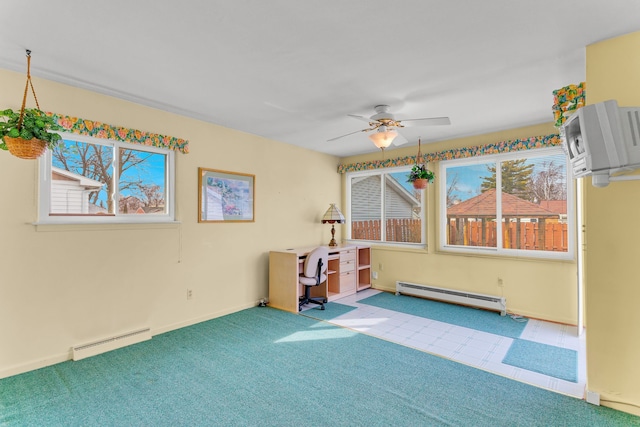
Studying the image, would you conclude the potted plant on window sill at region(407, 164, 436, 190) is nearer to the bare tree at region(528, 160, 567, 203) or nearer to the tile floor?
the bare tree at region(528, 160, 567, 203)

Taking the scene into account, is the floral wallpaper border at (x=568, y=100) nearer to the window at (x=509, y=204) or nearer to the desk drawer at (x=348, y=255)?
the window at (x=509, y=204)

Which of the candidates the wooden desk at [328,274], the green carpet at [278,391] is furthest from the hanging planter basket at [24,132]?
the wooden desk at [328,274]

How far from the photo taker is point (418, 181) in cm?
430

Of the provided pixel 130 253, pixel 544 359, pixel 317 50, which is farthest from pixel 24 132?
pixel 544 359

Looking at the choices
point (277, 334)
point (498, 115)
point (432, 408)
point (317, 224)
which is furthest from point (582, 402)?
point (317, 224)

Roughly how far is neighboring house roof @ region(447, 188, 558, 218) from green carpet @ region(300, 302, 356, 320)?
2181 millimetres

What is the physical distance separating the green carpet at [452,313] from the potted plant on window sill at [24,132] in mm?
4042

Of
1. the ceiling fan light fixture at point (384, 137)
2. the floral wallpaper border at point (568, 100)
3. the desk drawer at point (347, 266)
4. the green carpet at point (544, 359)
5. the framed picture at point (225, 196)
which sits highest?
the floral wallpaper border at point (568, 100)

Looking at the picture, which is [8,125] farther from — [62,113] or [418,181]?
[418,181]

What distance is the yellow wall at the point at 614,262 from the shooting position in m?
2.03

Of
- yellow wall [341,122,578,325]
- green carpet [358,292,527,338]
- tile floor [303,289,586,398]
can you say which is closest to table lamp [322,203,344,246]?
yellow wall [341,122,578,325]

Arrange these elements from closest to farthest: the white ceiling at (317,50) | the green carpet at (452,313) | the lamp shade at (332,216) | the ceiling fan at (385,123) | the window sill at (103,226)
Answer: the white ceiling at (317,50), the window sill at (103,226), the ceiling fan at (385,123), the green carpet at (452,313), the lamp shade at (332,216)

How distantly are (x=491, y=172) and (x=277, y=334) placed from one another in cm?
365

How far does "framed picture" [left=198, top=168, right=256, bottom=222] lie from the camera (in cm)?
385
